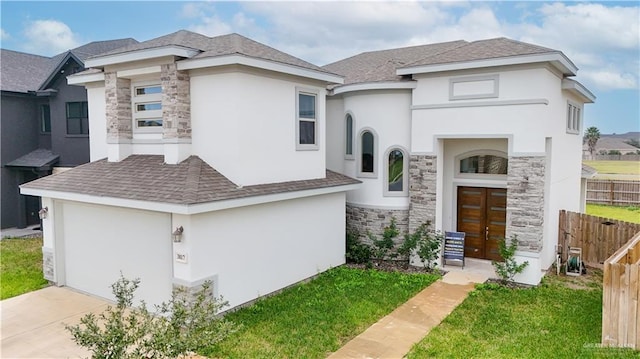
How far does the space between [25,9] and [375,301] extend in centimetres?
1730

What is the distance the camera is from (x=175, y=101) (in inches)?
381

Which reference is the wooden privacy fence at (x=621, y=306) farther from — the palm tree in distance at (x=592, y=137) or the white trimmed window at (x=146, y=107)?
the palm tree in distance at (x=592, y=137)

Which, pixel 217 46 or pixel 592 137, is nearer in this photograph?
pixel 217 46

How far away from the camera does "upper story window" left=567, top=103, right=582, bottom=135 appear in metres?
13.4

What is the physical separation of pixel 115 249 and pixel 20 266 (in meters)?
5.22

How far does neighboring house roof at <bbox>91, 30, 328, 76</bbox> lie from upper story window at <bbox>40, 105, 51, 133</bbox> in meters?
11.2

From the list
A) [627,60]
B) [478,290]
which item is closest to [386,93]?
[478,290]

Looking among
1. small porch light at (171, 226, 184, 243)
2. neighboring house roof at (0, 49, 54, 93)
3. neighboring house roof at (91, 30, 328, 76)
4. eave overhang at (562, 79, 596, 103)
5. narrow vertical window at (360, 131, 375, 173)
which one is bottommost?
small porch light at (171, 226, 184, 243)

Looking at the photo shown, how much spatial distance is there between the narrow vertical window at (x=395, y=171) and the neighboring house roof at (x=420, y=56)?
7.35 feet

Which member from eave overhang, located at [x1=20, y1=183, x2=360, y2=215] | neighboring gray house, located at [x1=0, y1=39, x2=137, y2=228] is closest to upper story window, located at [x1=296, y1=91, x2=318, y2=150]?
eave overhang, located at [x1=20, y1=183, x2=360, y2=215]

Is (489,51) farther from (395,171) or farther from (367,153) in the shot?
(367,153)

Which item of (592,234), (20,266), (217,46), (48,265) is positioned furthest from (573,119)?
(20,266)

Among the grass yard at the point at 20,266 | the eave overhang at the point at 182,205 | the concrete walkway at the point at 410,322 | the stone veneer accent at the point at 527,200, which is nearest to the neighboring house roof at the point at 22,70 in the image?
the grass yard at the point at 20,266

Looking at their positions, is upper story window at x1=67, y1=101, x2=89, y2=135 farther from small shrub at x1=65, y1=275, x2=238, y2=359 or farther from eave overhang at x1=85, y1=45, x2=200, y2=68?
small shrub at x1=65, y1=275, x2=238, y2=359
